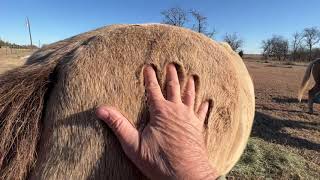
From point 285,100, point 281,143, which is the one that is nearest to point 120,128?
point 281,143

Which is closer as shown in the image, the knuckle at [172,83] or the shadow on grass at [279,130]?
the knuckle at [172,83]

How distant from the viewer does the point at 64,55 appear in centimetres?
154

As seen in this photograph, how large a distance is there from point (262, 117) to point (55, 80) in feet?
28.3

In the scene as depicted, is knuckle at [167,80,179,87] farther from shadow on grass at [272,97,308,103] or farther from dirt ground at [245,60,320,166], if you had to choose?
shadow on grass at [272,97,308,103]

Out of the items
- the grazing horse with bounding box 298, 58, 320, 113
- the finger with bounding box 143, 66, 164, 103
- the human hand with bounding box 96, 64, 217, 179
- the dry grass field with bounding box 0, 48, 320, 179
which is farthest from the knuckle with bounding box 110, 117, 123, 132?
the grazing horse with bounding box 298, 58, 320, 113

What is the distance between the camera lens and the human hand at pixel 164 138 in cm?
133

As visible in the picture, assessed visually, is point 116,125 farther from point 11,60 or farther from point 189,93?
point 11,60

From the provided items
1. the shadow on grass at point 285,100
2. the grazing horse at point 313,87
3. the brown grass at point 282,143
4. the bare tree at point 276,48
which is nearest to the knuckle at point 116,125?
the brown grass at point 282,143

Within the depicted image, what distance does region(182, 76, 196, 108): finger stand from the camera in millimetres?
1510

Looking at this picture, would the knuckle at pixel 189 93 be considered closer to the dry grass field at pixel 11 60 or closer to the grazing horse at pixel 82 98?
the grazing horse at pixel 82 98

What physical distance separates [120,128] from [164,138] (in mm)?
183

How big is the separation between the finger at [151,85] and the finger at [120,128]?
6.5 inches

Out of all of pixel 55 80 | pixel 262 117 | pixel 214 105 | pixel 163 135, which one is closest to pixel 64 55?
pixel 55 80

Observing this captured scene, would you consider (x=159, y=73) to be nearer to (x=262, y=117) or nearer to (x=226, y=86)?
(x=226, y=86)
